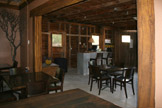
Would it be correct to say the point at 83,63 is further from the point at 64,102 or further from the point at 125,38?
the point at 64,102

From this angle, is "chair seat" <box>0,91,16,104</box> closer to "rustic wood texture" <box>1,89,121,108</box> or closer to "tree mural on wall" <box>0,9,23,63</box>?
"rustic wood texture" <box>1,89,121,108</box>

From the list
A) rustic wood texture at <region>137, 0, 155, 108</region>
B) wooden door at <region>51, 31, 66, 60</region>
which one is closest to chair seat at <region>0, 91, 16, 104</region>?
rustic wood texture at <region>137, 0, 155, 108</region>

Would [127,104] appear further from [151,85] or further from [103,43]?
[103,43]

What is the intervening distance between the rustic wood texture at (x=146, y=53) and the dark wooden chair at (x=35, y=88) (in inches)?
56.1

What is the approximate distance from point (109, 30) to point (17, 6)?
22.0 feet

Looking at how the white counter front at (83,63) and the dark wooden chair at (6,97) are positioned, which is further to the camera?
the white counter front at (83,63)

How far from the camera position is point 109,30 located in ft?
35.1

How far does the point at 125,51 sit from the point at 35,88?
871 cm

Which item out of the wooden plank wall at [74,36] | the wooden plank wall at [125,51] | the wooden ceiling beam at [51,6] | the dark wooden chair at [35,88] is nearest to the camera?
the dark wooden chair at [35,88]

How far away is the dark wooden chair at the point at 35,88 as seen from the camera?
214cm

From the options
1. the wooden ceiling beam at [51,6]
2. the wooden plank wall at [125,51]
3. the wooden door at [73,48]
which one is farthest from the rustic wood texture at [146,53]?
the wooden plank wall at [125,51]

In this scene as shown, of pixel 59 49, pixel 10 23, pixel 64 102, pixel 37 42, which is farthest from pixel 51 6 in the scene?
pixel 59 49

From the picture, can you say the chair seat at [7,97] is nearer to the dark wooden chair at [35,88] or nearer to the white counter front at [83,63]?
the dark wooden chair at [35,88]

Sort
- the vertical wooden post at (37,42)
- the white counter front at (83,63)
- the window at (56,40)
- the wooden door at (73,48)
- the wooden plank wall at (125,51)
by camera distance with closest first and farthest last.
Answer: the vertical wooden post at (37,42)
the white counter front at (83,63)
the window at (56,40)
the wooden door at (73,48)
the wooden plank wall at (125,51)
